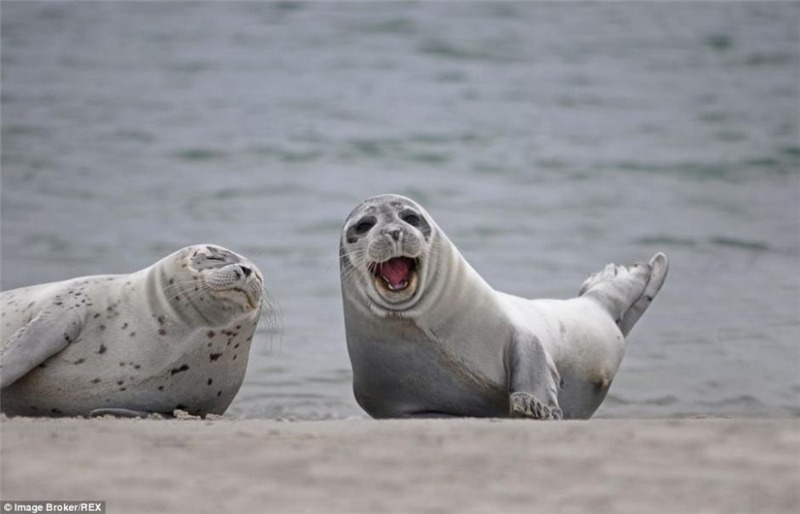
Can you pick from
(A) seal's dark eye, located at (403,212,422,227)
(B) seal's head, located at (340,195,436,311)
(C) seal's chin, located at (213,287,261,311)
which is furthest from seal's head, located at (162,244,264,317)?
(A) seal's dark eye, located at (403,212,422,227)

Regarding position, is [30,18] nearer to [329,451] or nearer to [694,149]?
[694,149]

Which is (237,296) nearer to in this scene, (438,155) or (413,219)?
(413,219)

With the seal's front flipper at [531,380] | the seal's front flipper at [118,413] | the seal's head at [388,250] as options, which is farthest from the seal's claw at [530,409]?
the seal's front flipper at [118,413]

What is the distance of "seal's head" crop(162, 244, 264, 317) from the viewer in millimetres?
5863

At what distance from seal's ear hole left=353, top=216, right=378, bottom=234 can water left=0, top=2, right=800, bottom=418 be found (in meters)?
Answer: 1.59

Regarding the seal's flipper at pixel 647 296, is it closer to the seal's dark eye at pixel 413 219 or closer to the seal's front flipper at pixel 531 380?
the seal's front flipper at pixel 531 380

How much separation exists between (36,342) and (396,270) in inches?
56.8

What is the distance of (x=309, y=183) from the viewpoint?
49.0 ft

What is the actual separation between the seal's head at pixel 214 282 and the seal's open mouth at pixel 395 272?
1.54 feet

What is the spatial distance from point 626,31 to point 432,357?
62.3 ft

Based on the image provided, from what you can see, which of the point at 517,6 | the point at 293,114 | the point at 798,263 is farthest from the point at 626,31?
the point at 798,263

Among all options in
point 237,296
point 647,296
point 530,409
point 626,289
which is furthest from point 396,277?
point 647,296

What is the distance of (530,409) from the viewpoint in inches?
223

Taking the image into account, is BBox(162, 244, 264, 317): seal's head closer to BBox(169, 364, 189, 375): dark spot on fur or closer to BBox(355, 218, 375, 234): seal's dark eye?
BBox(169, 364, 189, 375): dark spot on fur
